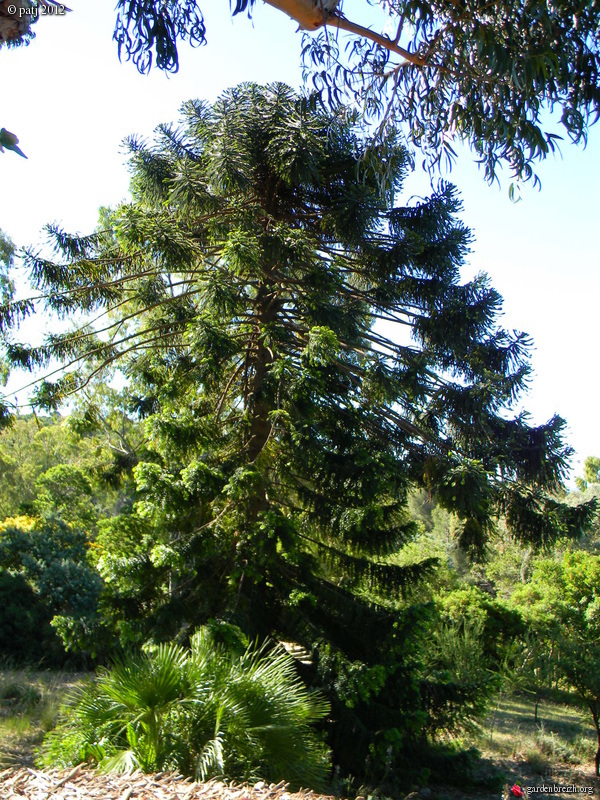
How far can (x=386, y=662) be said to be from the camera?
862cm

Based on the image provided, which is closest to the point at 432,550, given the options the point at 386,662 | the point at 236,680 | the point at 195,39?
the point at 386,662

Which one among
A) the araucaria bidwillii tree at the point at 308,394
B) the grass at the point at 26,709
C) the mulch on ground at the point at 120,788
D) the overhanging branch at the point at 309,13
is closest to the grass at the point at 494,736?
the grass at the point at 26,709

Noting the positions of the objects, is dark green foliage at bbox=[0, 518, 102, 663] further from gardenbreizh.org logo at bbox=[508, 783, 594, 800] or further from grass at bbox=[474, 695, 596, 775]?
gardenbreizh.org logo at bbox=[508, 783, 594, 800]

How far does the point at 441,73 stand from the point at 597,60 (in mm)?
1428

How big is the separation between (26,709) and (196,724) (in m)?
6.50

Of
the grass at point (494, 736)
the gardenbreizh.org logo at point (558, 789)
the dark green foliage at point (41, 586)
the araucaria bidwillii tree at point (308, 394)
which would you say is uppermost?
the araucaria bidwillii tree at point (308, 394)

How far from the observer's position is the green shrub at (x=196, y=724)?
518 centimetres

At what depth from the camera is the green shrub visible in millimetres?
5184

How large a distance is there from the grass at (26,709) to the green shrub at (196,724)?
2.92m

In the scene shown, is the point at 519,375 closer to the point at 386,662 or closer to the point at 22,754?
the point at 386,662

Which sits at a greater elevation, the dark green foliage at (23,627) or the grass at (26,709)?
the dark green foliage at (23,627)

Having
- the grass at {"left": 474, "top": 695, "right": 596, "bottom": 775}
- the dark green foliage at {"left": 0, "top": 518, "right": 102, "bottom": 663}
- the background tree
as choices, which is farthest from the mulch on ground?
the dark green foliage at {"left": 0, "top": 518, "right": 102, "bottom": 663}

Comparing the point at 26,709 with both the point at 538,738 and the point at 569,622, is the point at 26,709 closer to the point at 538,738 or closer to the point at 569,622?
the point at 538,738

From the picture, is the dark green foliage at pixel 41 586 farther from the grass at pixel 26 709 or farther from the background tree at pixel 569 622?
the background tree at pixel 569 622
